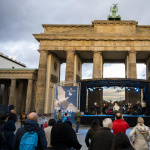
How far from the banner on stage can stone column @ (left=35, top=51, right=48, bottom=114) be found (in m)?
13.3

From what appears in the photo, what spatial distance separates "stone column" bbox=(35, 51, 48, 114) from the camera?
31.3 meters

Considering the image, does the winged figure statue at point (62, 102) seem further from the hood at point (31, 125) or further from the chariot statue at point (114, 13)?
the chariot statue at point (114, 13)

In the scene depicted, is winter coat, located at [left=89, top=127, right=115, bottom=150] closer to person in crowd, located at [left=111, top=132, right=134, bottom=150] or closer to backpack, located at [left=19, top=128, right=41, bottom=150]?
person in crowd, located at [left=111, top=132, right=134, bottom=150]

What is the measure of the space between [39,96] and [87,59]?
46.3ft

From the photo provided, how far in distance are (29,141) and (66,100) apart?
49.1 ft

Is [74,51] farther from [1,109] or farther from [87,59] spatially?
[1,109]

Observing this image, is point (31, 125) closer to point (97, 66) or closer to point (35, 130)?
point (35, 130)

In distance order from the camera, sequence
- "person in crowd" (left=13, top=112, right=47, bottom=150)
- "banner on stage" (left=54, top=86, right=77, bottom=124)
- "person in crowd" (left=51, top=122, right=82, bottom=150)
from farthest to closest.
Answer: "banner on stage" (left=54, top=86, right=77, bottom=124) → "person in crowd" (left=13, top=112, right=47, bottom=150) → "person in crowd" (left=51, top=122, right=82, bottom=150)

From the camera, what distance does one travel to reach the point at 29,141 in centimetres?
379

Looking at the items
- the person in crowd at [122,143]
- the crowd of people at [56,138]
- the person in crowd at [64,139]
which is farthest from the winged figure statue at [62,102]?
the person in crowd at [122,143]

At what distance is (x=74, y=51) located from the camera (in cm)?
3297

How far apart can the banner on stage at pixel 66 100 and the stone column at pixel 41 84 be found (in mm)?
13298

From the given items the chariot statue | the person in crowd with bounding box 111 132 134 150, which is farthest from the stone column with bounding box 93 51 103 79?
the person in crowd with bounding box 111 132 134 150

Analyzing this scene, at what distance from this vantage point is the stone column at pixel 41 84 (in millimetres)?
31333
